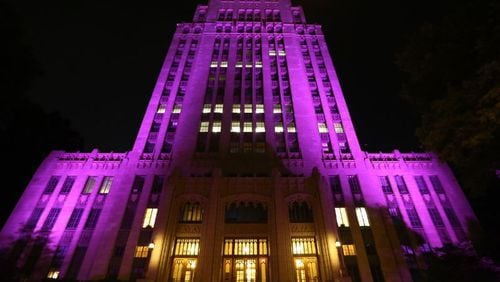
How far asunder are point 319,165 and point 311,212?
5836 millimetres

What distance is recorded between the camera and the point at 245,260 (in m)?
25.2

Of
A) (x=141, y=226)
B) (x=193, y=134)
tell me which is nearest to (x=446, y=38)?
(x=193, y=134)

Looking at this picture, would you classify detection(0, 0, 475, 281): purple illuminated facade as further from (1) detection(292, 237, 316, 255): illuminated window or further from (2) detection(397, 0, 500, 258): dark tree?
(2) detection(397, 0, 500, 258): dark tree

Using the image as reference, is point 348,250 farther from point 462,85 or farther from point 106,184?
point 106,184

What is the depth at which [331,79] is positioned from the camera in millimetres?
42719

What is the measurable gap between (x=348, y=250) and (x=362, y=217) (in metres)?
3.88

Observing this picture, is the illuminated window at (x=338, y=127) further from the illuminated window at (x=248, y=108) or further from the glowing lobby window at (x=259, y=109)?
the illuminated window at (x=248, y=108)

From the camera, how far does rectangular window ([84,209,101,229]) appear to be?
27328 millimetres

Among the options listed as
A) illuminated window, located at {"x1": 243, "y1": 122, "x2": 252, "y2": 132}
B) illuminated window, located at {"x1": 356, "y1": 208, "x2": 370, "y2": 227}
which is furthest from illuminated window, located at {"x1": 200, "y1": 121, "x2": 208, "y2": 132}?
illuminated window, located at {"x1": 356, "y1": 208, "x2": 370, "y2": 227}

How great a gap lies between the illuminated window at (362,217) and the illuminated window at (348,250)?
2646 millimetres

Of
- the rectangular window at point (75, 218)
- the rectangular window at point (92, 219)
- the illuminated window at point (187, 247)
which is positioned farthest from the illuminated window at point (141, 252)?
the rectangular window at point (75, 218)

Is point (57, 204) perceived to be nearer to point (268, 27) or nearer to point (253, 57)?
point (253, 57)

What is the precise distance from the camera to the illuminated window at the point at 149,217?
27098 millimetres

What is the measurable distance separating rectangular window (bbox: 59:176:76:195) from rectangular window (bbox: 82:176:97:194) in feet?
5.46
